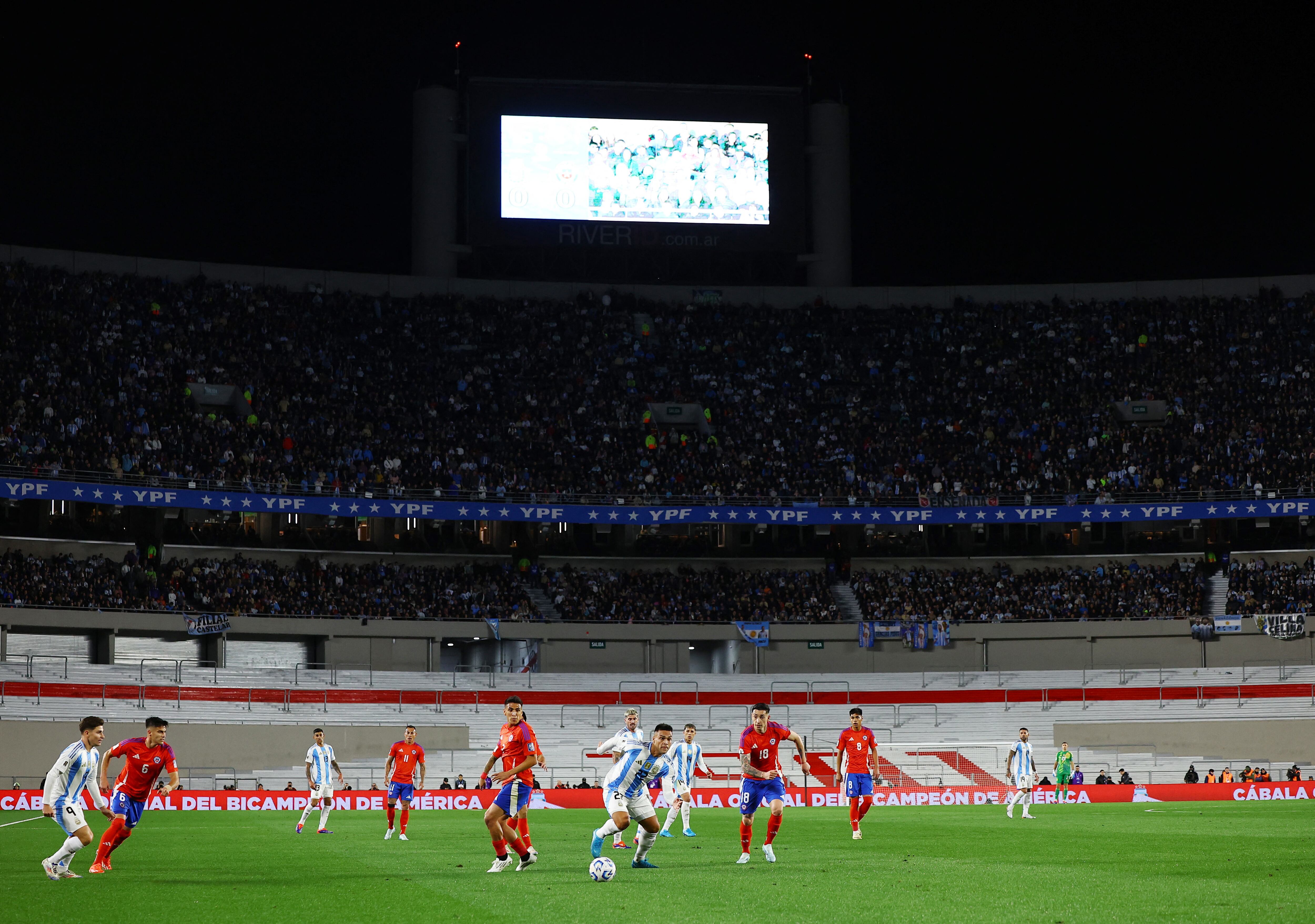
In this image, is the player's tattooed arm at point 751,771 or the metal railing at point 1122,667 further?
the metal railing at point 1122,667

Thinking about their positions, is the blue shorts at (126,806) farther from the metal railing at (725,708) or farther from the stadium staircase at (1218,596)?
the stadium staircase at (1218,596)

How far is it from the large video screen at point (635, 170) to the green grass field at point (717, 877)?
46.0 metres

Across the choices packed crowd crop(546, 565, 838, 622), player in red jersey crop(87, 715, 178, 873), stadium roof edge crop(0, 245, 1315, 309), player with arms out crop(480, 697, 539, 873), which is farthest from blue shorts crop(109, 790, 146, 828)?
stadium roof edge crop(0, 245, 1315, 309)

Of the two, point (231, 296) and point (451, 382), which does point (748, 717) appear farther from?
point (231, 296)

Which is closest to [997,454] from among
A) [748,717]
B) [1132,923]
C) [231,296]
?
[748,717]

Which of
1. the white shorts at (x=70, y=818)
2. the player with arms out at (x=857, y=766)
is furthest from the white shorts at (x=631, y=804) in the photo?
the player with arms out at (x=857, y=766)

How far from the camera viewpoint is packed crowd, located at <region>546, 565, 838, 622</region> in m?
61.3

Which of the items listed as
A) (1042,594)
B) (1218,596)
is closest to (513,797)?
(1042,594)

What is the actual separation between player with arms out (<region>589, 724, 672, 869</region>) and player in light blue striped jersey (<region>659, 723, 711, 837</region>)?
8.56 metres

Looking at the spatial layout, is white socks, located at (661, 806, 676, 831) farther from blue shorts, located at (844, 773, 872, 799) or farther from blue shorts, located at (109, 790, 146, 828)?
blue shorts, located at (109, 790, 146, 828)

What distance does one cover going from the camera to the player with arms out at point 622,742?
16.8 metres

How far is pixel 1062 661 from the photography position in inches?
2388

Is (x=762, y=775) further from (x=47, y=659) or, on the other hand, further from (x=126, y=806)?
(x=47, y=659)

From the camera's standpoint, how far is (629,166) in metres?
70.5
